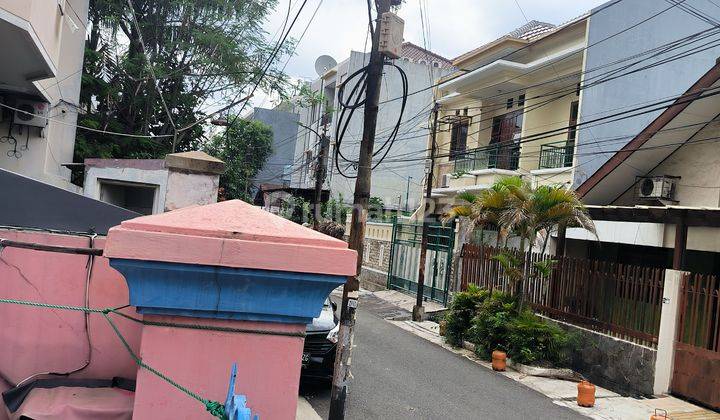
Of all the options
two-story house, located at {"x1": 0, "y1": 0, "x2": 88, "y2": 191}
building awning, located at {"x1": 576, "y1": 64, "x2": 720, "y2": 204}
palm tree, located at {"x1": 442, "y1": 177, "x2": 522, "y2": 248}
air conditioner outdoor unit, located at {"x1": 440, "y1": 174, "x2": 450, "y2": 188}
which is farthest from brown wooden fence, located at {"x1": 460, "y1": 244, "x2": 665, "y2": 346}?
air conditioner outdoor unit, located at {"x1": 440, "y1": 174, "x2": 450, "y2": 188}

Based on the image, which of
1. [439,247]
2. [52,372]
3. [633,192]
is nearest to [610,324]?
[633,192]

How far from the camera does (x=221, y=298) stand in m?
1.75

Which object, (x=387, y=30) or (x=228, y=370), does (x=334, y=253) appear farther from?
(x=387, y=30)

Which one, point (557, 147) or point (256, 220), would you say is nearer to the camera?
point (256, 220)

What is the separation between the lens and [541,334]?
11008mm

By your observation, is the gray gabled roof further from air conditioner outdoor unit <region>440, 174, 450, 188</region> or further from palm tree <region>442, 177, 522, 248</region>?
air conditioner outdoor unit <region>440, 174, 450, 188</region>

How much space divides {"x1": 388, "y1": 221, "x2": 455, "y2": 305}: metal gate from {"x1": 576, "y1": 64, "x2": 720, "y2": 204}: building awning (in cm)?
A: 473

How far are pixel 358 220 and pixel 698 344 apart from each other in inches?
245

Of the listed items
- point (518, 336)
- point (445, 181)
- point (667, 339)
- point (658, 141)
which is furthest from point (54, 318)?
point (445, 181)

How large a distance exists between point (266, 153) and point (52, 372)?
38.9 meters

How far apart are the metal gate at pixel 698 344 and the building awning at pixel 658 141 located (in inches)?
155

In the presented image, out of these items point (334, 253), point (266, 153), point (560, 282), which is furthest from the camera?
point (266, 153)

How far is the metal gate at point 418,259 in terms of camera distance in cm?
1800

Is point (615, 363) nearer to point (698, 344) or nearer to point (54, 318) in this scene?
point (698, 344)
